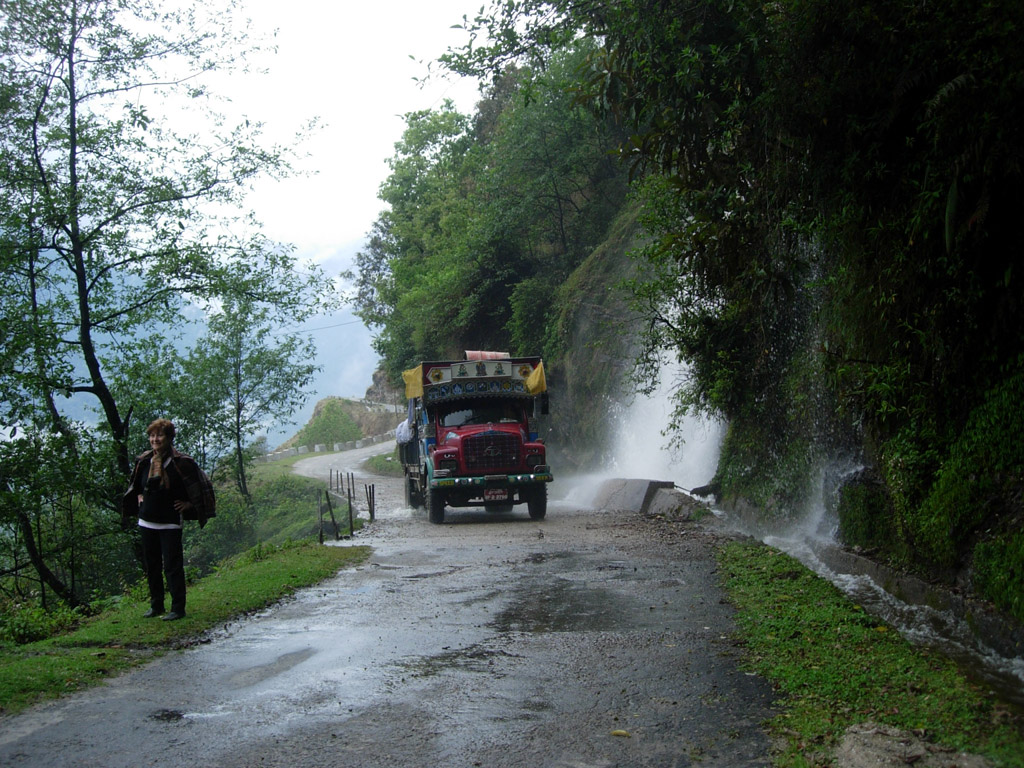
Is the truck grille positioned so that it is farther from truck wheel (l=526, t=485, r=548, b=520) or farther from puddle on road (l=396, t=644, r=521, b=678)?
puddle on road (l=396, t=644, r=521, b=678)

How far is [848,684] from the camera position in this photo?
543cm

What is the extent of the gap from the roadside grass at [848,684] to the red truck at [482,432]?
11426 mm

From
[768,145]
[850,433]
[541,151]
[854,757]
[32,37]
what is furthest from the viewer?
[541,151]

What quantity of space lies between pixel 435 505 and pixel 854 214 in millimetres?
13714

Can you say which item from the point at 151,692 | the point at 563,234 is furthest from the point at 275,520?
the point at 151,692

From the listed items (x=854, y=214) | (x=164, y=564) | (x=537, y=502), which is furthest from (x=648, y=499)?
(x=164, y=564)

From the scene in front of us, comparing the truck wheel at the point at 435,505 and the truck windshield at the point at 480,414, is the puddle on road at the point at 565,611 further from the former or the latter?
the truck windshield at the point at 480,414

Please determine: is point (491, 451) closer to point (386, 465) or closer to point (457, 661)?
point (457, 661)

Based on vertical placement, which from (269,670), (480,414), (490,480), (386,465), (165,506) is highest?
(480,414)

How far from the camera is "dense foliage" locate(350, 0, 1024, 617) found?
6.51 meters

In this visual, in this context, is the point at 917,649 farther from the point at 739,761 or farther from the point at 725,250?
the point at 725,250

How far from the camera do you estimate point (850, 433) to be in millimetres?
11859

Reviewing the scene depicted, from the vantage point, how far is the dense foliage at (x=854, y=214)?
256 inches

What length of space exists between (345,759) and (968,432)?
5539 mm
